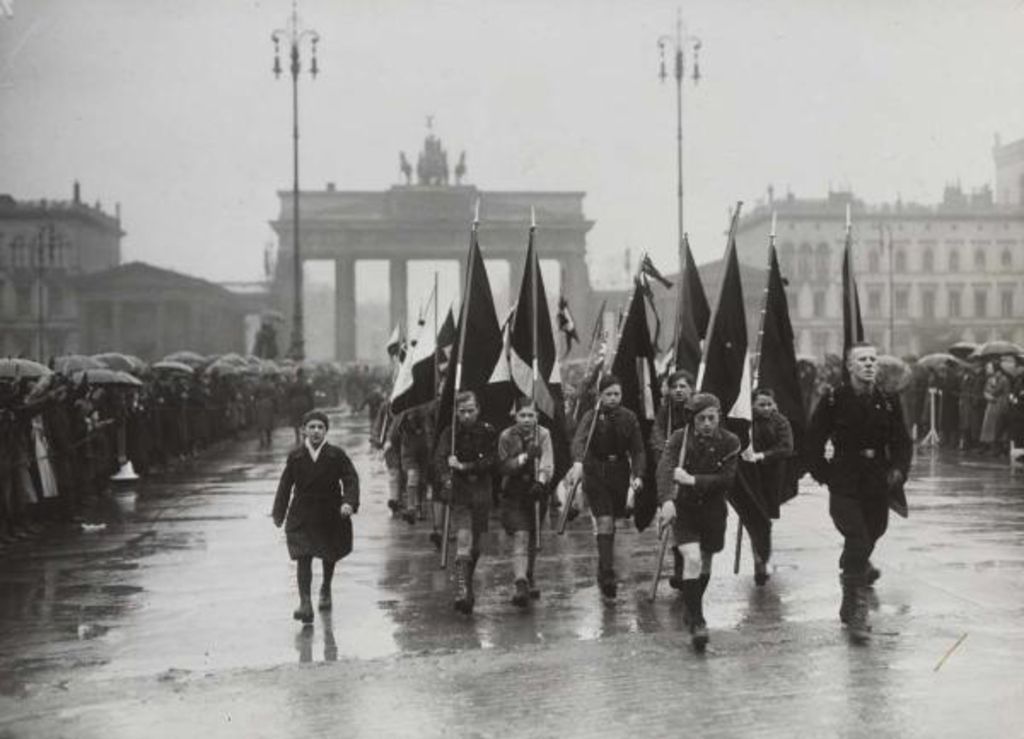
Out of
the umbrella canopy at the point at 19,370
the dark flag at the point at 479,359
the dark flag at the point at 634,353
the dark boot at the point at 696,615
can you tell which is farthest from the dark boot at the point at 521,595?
the umbrella canopy at the point at 19,370

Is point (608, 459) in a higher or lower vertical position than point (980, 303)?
lower

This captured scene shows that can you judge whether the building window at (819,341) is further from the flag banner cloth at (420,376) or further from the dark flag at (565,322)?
the flag banner cloth at (420,376)

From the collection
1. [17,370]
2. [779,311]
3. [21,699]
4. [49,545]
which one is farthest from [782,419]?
[17,370]

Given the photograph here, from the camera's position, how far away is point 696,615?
9297 millimetres

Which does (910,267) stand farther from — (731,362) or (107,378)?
(731,362)

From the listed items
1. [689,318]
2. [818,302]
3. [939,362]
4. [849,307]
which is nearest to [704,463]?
[849,307]

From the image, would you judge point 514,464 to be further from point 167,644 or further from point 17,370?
point 17,370

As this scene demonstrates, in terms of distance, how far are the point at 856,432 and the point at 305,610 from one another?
376 centimetres

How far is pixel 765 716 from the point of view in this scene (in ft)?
24.7

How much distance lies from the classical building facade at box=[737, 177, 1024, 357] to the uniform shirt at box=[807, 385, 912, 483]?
9419 cm

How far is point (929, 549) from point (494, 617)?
493 cm

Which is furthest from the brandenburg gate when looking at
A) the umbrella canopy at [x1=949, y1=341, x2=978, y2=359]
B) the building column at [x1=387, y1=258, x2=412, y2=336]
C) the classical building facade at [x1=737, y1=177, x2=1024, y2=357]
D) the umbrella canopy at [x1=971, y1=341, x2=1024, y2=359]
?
the umbrella canopy at [x1=971, y1=341, x2=1024, y2=359]

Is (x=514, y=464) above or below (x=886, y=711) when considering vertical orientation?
above

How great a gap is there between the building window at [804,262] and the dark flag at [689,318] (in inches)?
3666
